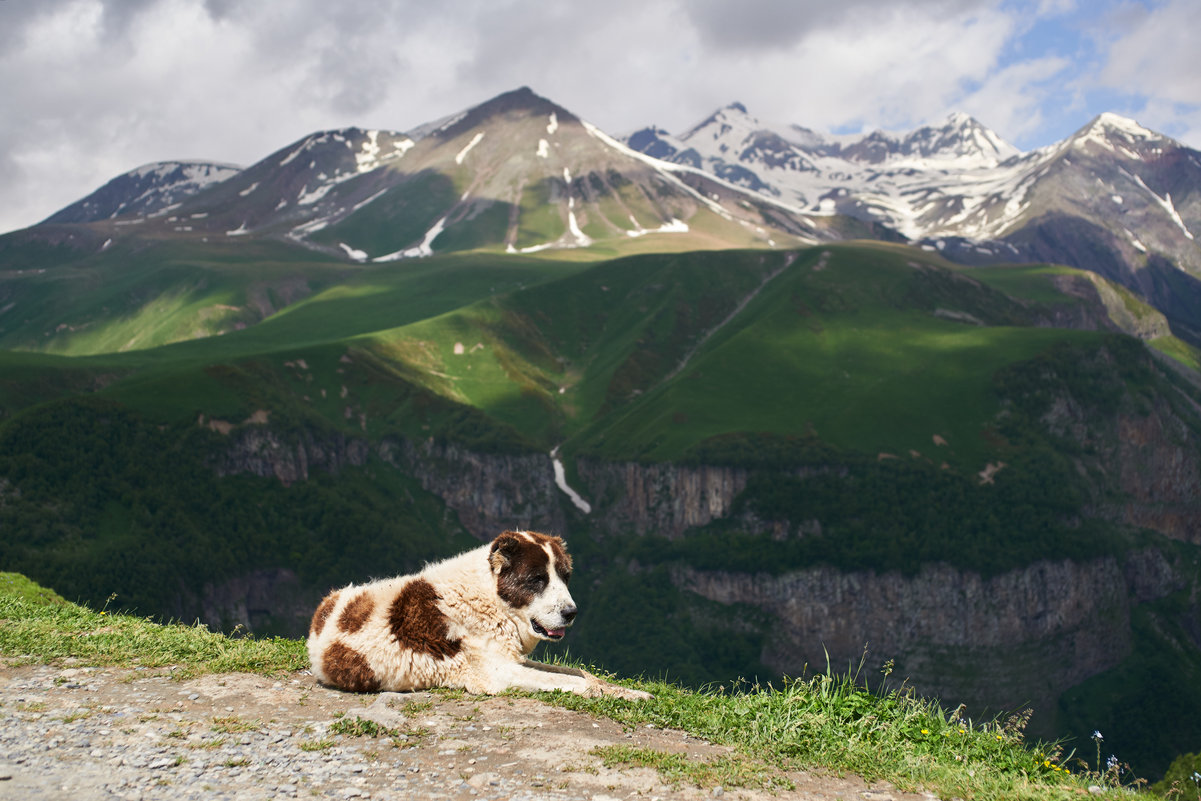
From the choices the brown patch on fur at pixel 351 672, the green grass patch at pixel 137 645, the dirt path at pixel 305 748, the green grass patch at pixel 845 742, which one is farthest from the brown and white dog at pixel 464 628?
the green grass patch at pixel 137 645

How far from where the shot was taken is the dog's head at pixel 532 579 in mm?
13734

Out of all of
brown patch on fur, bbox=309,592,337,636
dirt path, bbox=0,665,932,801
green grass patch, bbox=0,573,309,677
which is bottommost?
dirt path, bbox=0,665,932,801

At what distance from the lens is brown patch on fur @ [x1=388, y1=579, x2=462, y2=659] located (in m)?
13.7

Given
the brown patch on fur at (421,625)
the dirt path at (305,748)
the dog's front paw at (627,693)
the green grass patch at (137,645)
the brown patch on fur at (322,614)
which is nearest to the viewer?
the dirt path at (305,748)

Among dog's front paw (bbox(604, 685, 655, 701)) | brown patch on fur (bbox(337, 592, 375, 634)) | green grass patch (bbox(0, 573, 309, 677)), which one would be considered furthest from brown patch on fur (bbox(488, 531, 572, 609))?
green grass patch (bbox(0, 573, 309, 677))

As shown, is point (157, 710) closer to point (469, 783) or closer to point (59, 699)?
point (59, 699)

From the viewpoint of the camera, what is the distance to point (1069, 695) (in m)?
196

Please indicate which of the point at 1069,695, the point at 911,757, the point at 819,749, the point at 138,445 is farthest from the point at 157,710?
the point at 1069,695

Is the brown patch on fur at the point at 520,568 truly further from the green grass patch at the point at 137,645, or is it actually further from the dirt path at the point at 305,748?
the green grass patch at the point at 137,645

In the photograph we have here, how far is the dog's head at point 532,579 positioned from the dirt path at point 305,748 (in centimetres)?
130

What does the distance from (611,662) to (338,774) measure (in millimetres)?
189281

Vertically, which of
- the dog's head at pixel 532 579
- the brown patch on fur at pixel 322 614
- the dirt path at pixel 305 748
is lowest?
the dirt path at pixel 305 748

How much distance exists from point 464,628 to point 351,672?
1.79 metres

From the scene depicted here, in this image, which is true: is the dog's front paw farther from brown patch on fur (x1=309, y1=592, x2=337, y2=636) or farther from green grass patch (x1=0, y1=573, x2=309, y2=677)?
green grass patch (x1=0, y1=573, x2=309, y2=677)
